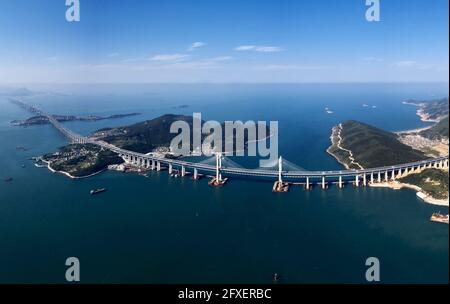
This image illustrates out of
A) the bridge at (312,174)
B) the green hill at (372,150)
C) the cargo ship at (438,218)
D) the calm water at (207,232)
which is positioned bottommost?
the calm water at (207,232)

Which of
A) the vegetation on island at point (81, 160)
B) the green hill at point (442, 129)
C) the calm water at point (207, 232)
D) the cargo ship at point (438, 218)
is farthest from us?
the vegetation on island at point (81, 160)

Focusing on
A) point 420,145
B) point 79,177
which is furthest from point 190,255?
point 420,145

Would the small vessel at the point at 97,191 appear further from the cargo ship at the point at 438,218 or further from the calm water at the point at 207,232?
the cargo ship at the point at 438,218

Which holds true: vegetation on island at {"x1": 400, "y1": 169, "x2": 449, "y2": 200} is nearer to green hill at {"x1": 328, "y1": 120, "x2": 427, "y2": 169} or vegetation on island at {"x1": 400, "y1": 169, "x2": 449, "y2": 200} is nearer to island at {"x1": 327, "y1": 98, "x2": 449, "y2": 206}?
island at {"x1": 327, "y1": 98, "x2": 449, "y2": 206}

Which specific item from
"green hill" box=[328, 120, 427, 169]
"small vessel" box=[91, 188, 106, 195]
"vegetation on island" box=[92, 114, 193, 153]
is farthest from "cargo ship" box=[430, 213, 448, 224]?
"vegetation on island" box=[92, 114, 193, 153]

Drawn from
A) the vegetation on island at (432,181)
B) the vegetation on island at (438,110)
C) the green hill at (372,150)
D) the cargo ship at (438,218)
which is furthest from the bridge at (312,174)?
the cargo ship at (438,218)

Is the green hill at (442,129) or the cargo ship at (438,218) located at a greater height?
the green hill at (442,129)

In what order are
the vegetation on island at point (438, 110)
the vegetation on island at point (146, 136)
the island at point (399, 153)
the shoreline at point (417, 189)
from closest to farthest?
1. the vegetation on island at point (438, 110)
2. the shoreline at point (417, 189)
3. the island at point (399, 153)
4. the vegetation on island at point (146, 136)
